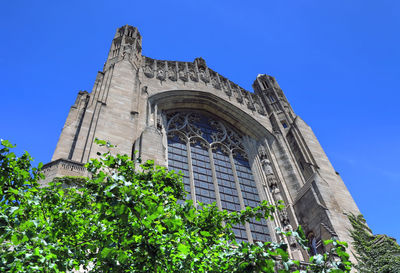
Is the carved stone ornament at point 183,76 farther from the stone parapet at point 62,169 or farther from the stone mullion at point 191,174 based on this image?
the stone parapet at point 62,169

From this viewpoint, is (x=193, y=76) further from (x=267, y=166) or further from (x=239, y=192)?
(x=239, y=192)

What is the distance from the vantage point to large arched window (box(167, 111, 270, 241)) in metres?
17.1

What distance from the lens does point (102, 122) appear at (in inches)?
584

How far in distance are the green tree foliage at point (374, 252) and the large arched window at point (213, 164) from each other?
3.96 metres

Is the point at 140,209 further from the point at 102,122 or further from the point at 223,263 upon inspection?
the point at 102,122

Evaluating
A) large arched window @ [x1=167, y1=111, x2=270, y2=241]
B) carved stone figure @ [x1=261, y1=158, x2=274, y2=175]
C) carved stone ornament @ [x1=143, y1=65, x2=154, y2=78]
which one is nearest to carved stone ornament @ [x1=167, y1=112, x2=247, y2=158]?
large arched window @ [x1=167, y1=111, x2=270, y2=241]

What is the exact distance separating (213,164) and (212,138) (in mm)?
2745

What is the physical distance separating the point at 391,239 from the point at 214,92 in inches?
557

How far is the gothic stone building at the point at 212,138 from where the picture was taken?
14.8m

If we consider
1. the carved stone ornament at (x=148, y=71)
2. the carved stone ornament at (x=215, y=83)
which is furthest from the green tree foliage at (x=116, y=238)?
the carved stone ornament at (x=215, y=83)

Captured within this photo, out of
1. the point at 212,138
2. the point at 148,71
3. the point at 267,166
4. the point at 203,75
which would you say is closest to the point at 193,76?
the point at 203,75

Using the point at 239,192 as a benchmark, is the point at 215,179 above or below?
above

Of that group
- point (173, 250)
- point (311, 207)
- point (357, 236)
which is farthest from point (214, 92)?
point (173, 250)

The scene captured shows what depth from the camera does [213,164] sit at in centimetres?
1967
